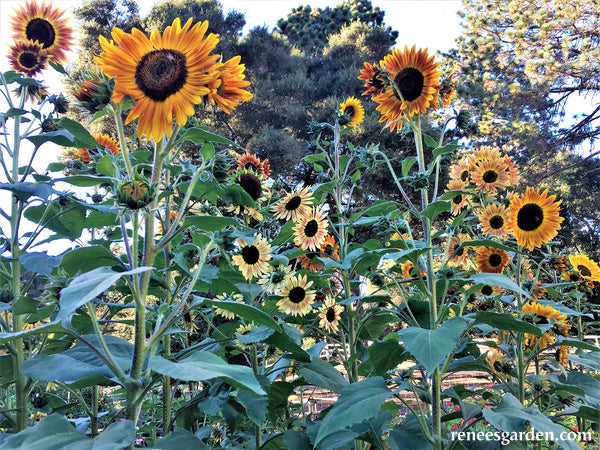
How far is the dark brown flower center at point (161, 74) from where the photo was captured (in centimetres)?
99

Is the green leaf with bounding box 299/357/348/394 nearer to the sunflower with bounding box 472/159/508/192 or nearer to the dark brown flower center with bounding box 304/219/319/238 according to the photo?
the dark brown flower center with bounding box 304/219/319/238

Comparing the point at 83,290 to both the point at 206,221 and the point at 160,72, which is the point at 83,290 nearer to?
the point at 206,221

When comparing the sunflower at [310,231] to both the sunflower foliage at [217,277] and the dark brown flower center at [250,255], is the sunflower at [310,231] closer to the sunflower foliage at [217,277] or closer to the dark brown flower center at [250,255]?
A: the sunflower foliage at [217,277]

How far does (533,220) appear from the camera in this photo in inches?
68.9

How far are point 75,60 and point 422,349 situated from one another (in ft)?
39.8

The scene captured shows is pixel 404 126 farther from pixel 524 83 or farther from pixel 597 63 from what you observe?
pixel 524 83

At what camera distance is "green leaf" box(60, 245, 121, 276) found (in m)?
0.91

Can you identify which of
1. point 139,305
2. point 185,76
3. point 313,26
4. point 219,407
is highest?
point 313,26

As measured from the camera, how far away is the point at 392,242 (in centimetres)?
166

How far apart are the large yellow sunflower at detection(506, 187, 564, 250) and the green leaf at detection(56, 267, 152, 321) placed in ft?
4.98

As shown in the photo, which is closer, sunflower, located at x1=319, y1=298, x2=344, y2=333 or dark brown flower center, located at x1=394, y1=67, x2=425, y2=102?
dark brown flower center, located at x1=394, y1=67, x2=425, y2=102

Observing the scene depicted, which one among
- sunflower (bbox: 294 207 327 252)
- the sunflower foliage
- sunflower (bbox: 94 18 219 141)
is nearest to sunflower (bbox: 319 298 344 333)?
the sunflower foliage

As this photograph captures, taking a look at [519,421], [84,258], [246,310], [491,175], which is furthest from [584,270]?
[84,258]

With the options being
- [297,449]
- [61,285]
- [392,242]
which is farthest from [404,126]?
[61,285]
